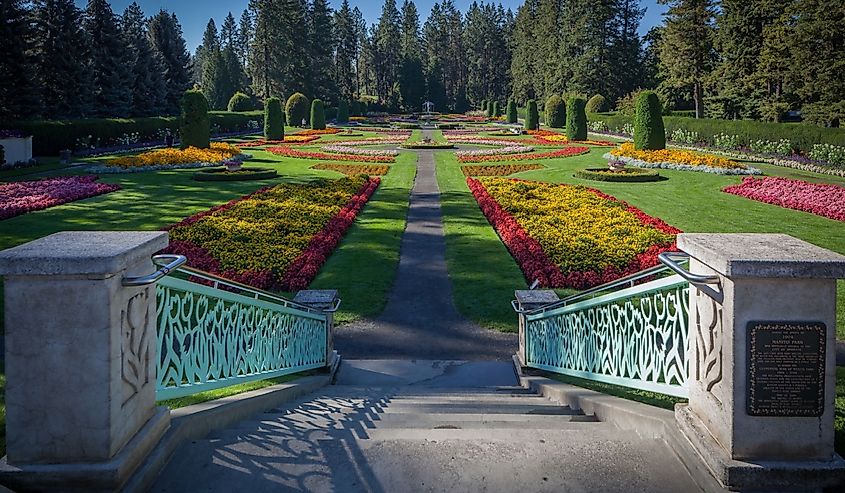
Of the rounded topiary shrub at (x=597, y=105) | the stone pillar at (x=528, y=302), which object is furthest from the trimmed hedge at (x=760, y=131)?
the stone pillar at (x=528, y=302)

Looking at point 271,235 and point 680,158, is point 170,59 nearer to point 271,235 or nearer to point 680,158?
point 680,158

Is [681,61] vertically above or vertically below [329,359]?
above

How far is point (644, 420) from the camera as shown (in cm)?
382

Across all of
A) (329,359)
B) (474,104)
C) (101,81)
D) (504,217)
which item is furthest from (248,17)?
(329,359)

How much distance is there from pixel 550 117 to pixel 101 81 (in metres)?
35.9

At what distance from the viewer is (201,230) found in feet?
44.3

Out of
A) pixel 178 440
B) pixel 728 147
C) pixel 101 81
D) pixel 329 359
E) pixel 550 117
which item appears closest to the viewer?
pixel 178 440

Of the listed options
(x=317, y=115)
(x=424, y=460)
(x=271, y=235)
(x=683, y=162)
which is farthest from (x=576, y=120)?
(x=424, y=460)

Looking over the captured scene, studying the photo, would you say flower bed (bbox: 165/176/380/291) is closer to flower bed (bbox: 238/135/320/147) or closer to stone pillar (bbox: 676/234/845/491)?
stone pillar (bbox: 676/234/845/491)

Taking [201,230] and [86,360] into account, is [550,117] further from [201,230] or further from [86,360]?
[86,360]

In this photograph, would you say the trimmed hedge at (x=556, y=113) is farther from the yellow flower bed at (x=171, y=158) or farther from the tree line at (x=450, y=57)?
the yellow flower bed at (x=171, y=158)

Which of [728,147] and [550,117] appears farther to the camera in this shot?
[550,117]

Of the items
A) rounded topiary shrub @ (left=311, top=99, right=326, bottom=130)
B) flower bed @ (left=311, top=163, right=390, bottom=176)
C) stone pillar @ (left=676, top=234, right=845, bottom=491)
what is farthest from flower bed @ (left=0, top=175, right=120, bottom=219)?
rounded topiary shrub @ (left=311, top=99, right=326, bottom=130)

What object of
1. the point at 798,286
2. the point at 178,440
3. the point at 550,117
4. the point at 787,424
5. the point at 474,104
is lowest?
the point at 178,440
